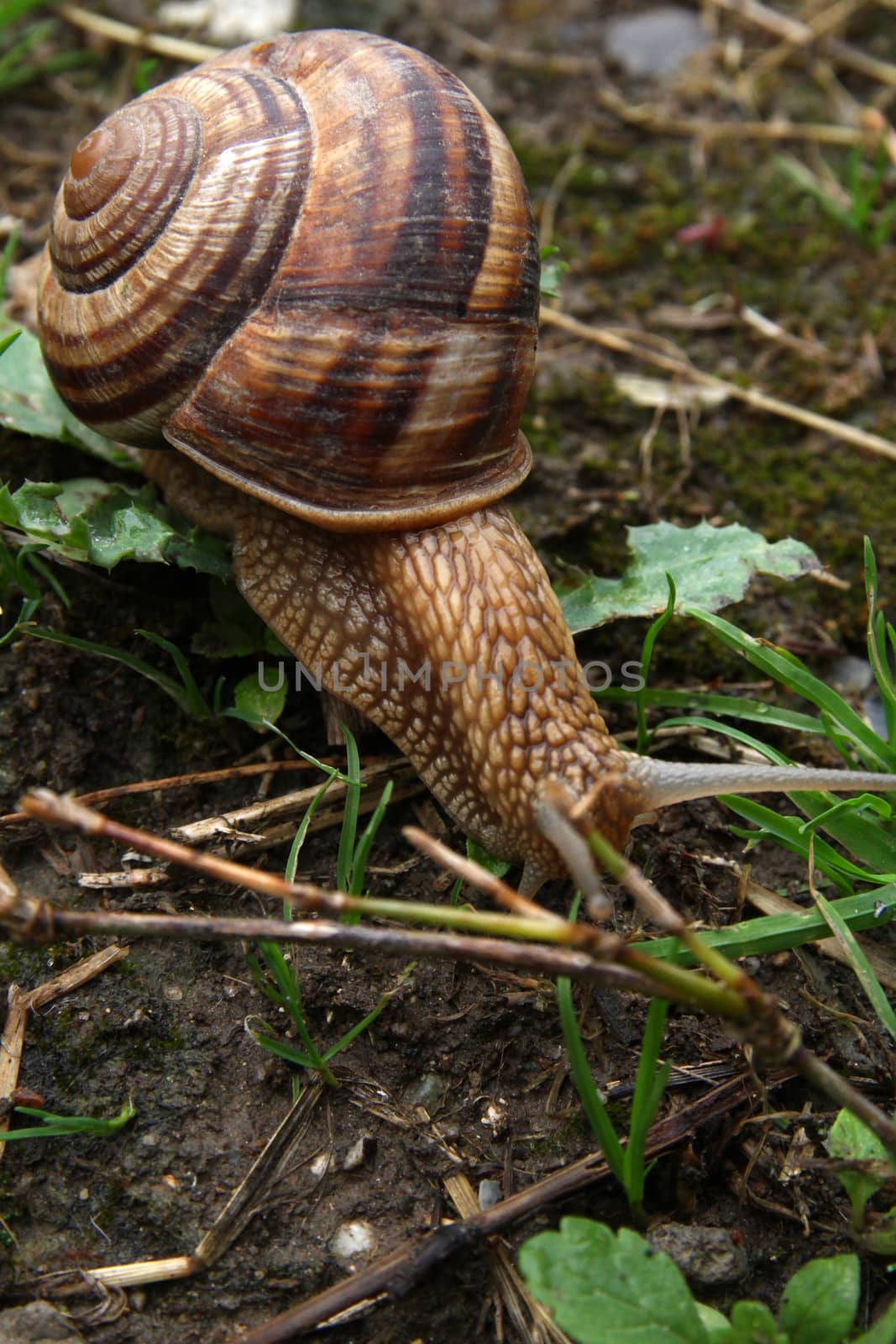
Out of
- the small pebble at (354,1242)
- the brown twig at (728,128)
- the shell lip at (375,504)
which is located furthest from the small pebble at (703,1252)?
the brown twig at (728,128)

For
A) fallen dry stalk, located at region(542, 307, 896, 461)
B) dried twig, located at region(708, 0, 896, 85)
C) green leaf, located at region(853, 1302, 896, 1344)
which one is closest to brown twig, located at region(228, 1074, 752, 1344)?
green leaf, located at region(853, 1302, 896, 1344)

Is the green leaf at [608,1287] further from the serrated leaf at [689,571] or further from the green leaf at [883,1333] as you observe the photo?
the serrated leaf at [689,571]

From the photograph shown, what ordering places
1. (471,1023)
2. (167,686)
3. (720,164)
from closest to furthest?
(471,1023), (167,686), (720,164)

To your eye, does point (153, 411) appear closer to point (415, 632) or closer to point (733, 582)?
point (415, 632)

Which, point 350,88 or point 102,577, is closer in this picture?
point 350,88

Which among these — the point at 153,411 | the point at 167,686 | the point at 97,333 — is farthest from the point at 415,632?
the point at 97,333
